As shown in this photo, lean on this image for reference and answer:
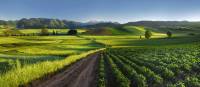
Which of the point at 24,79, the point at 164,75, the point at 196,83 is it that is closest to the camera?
the point at 196,83

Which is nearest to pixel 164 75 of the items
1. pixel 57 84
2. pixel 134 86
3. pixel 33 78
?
pixel 134 86

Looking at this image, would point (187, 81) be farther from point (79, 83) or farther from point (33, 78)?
point (33, 78)

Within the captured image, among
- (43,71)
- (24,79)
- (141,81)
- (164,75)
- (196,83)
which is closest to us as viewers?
(196,83)

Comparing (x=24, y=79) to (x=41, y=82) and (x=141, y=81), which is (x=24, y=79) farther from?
(x=141, y=81)

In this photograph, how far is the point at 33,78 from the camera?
30.8 meters

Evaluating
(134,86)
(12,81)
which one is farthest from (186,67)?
(12,81)

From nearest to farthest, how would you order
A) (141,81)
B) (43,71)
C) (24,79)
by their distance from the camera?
1. (141,81)
2. (24,79)
3. (43,71)

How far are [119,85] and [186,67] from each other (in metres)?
13.8

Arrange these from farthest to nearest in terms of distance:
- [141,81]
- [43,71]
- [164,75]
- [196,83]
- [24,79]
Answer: [43,71] → [164,75] → [24,79] → [141,81] → [196,83]

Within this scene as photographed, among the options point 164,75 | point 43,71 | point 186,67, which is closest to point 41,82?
Answer: point 43,71

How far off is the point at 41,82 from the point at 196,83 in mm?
12491

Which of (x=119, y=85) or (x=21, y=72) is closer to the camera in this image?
(x=119, y=85)

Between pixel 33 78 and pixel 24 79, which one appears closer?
pixel 24 79

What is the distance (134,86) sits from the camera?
2469 centimetres
